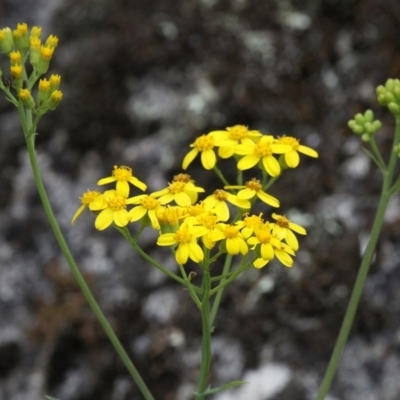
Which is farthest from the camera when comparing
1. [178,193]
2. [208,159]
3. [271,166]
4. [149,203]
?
[208,159]

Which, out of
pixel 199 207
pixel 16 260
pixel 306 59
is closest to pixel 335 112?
pixel 306 59

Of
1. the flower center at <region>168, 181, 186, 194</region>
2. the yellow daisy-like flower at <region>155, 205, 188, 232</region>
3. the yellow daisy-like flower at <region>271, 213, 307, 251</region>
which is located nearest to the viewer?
the yellow daisy-like flower at <region>155, 205, 188, 232</region>

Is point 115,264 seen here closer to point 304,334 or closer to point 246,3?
point 304,334

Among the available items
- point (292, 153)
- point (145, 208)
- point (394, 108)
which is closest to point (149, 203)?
point (145, 208)

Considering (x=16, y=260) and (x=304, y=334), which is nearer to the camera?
(x=304, y=334)

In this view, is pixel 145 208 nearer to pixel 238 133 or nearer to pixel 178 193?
pixel 178 193

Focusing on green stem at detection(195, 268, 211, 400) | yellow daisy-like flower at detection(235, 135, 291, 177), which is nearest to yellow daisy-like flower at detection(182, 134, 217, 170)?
yellow daisy-like flower at detection(235, 135, 291, 177)

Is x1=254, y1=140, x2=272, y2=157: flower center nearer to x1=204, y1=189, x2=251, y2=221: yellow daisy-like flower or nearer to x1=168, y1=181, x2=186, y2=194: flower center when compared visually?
x1=204, y1=189, x2=251, y2=221: yellow daisy-like flower
